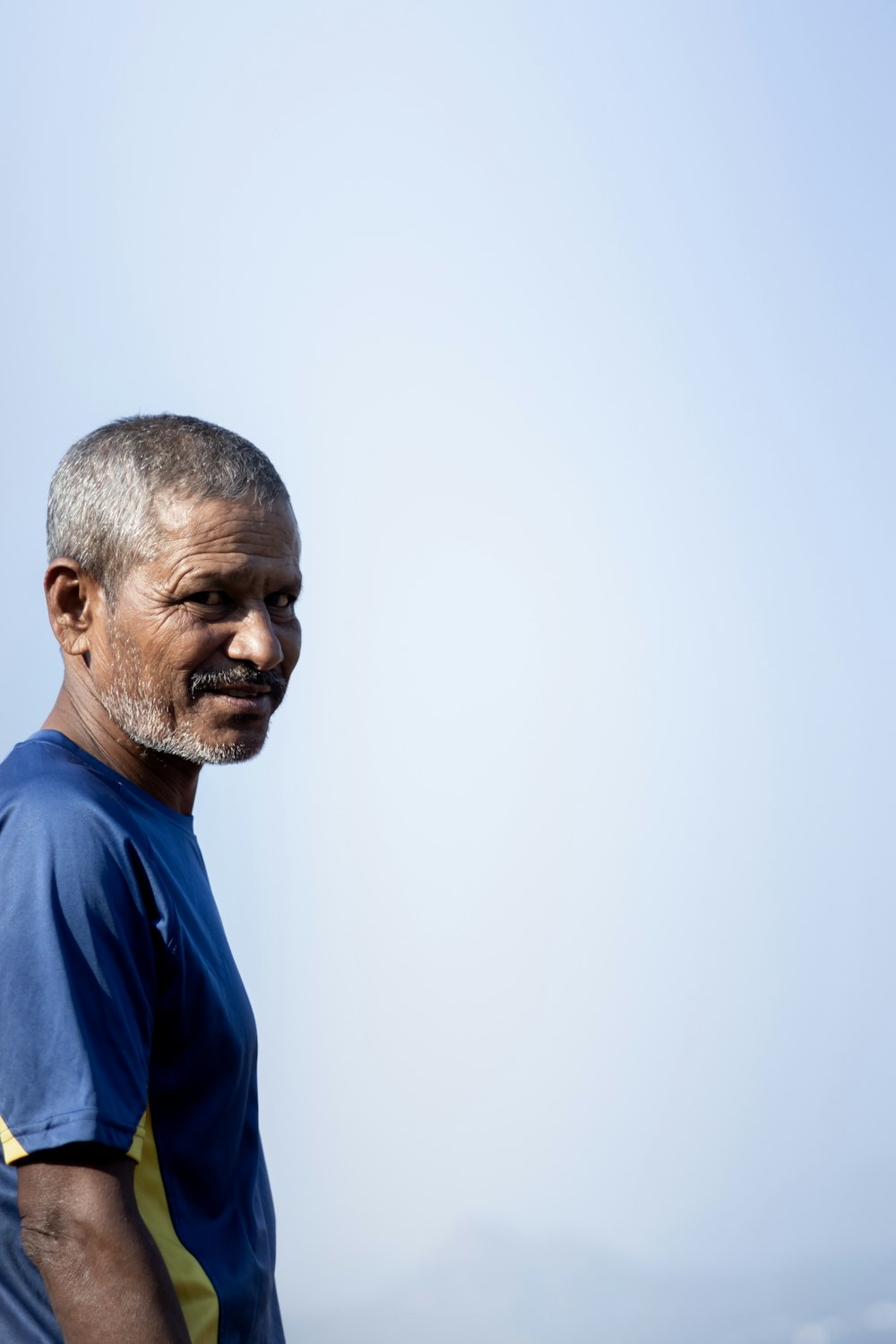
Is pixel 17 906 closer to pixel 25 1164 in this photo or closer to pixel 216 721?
pixel 25 1164

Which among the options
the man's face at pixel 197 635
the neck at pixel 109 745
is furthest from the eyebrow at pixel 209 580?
the neck at pixel 109 745

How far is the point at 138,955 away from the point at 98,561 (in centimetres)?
32

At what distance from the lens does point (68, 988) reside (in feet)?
2.50

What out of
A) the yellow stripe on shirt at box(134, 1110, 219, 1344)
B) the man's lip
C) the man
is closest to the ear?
the man

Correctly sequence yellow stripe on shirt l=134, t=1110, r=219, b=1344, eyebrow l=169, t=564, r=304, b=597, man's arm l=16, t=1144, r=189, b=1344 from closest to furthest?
1. man's arm l=16, t=1144, r=189, b=1344
2. yellow stripe on shirt l=134, t=1110, r=219, b=1344
3. eyebrow l=169, t=564, r=304, b=597

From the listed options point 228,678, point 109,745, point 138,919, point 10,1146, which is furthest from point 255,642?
point 10,1146

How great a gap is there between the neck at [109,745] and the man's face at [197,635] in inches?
0.5

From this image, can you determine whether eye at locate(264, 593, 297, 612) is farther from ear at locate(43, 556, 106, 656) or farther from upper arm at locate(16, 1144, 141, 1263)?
upper arm at locate(16, 1144, 141, 1263)

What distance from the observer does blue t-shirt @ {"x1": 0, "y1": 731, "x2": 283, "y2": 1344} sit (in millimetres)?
759

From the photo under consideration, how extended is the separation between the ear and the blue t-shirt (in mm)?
100

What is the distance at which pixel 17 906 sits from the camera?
0.78m

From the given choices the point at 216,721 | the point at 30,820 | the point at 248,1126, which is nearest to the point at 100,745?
the point at 216,721

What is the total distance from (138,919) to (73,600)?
0.30 m

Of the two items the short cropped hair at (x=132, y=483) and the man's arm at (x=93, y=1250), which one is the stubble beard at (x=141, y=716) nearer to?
the short cropped hair at (x=132, y=483)
